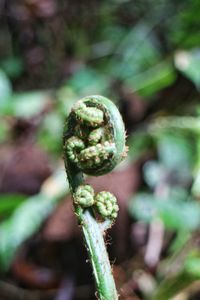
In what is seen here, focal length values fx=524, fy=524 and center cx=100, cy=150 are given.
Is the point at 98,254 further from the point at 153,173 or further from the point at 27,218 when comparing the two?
the point at 153,173

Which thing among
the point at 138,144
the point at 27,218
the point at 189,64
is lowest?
the point at 27,218

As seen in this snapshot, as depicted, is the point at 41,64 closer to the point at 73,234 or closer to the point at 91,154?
the point at 73,234

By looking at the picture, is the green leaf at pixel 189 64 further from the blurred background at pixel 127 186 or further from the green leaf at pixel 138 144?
the green leaf at pixel 138 144

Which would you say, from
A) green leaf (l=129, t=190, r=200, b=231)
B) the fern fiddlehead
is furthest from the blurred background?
the fern fiddlehead

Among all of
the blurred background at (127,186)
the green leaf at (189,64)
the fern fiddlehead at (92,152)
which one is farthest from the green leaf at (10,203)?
the fern fiddlehead at (92,152)

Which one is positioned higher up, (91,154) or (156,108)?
(156,108)

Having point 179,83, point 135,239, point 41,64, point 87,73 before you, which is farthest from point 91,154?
point 41,64

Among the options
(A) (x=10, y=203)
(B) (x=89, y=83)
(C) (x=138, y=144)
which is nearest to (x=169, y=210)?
(C) (x=138, y=144)
